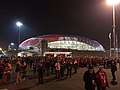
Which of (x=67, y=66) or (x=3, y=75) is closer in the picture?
(x=3, y=75)

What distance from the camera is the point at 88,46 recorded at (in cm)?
11306

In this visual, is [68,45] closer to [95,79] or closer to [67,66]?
[67,66]

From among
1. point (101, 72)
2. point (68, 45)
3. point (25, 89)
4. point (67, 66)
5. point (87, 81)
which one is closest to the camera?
point (87, 81)

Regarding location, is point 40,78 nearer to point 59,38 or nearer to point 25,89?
point 25,89

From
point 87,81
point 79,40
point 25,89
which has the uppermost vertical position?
point 79,40

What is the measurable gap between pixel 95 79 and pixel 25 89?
5.27 meters

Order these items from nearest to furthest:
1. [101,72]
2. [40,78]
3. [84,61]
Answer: [101,72], [40,78], [84,61]

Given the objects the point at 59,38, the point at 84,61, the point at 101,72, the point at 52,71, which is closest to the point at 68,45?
the point at 59,38

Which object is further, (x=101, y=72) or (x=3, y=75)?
(x=3, y=75)

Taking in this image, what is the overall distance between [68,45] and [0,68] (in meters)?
91.7

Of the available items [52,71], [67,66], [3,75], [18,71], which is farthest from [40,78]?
[52,71]

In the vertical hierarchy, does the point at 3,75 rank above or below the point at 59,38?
below

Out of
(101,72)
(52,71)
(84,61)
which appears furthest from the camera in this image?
(84,61)

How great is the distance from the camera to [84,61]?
1404 inches
